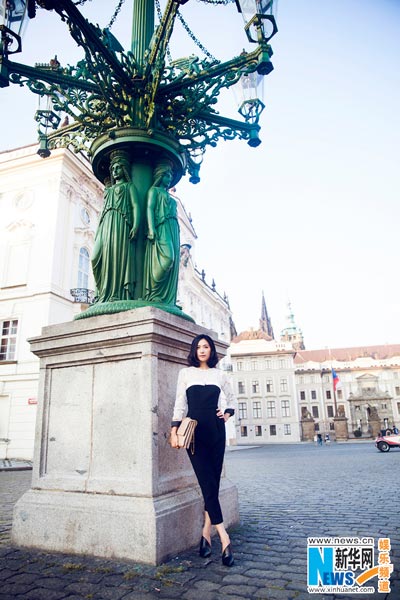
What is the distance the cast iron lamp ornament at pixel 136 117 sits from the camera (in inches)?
157

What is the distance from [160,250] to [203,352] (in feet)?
4.28

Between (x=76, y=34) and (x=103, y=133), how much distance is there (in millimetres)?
896

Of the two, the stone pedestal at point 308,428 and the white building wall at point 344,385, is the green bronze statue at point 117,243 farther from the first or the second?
the white building wall at point 344,385

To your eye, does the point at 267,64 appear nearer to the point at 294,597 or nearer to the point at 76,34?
the point at 76,34

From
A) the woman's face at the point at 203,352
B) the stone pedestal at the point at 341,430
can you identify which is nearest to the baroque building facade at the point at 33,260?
the woman's face at the point at 203,352

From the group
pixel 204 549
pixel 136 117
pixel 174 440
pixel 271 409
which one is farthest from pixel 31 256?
A: pixel 271 409

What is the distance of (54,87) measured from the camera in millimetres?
4316

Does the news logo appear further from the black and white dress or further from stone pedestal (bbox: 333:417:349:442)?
stone pedestal (bbox: 333:417:349:442)

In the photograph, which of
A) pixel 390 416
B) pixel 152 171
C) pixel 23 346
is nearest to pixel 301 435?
pixel 390 416

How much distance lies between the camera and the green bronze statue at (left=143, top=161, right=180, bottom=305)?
13.6ft

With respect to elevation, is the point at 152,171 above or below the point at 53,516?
above

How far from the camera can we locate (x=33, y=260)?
20031 mm

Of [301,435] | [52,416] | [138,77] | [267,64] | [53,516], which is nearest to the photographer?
[53,516]

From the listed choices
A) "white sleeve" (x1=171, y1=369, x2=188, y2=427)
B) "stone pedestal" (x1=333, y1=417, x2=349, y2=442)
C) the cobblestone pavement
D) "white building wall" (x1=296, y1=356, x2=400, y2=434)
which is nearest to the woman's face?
"white sleeve" (x1=171, y1=369, x2=188, y2=427)
